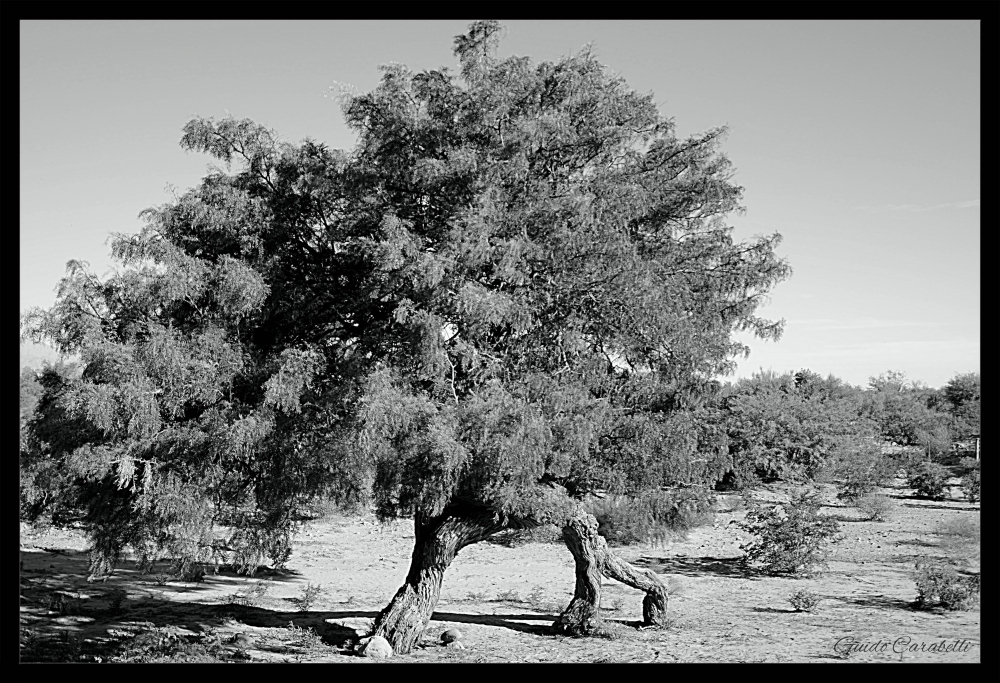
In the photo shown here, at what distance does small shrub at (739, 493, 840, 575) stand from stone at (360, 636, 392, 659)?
811 centimetres

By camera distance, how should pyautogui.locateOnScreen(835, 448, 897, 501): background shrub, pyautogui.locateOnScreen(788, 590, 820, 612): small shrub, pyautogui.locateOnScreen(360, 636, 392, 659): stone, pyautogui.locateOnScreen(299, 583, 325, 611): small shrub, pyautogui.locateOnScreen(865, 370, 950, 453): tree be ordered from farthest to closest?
1. pyautogui.locateOnScreen(865, 370, 950, 453): tree
2. pyautogui.locateOnScreen(835, 448, 897, 501): background shrub
3. pyautogui.locateOnScreen(299, 583, 325, 611): small shrub
4. pyautogui.locateOnScreen(788, 590, 820, 612): small shrub
5. pyautogui.locateOnScreen(360, 636, 392, 659): stone

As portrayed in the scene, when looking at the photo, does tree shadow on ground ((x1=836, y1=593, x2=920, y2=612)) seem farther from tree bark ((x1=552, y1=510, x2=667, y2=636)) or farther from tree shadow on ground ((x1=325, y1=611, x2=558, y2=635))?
tree shadow on ground ((x1=325, y1=611, x2=558, y2=635))

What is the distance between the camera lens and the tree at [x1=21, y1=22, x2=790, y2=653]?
7.59 meters

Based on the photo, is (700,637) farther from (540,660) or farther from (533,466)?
(533,466)

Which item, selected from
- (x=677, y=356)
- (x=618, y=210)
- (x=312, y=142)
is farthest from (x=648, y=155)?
(x=312, y=142)

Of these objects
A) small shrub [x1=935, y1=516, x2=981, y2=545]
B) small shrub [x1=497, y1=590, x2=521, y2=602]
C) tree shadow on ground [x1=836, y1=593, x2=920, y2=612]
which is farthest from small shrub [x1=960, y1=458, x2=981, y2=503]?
small shrub [x1=497, y1=590, x2=521, y2=602]

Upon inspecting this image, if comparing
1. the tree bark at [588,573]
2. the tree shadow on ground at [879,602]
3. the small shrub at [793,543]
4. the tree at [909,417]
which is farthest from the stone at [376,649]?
the tree at [909,417]

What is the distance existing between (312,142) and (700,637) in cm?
681

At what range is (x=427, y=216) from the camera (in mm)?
8328

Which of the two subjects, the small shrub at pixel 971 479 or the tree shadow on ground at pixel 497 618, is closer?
the tree shadow on ground at pixel 497 618

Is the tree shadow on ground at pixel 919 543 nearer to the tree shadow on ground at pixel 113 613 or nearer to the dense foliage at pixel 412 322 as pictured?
the dense foliage at pixel 412 322

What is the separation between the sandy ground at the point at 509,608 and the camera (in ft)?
30.7

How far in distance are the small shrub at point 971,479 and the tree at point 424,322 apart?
57.5 ft

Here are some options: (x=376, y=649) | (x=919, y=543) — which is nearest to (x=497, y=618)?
(x=376, y=649)
